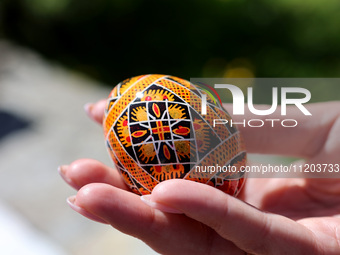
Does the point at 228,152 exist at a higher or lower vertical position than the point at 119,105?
lower

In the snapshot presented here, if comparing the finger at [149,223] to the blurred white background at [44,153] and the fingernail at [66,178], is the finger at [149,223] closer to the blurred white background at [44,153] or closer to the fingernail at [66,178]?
the fingernail at [66,178]

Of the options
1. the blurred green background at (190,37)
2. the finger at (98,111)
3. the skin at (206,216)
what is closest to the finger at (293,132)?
the skin at (206,216)

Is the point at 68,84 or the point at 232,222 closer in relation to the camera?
the point at 232,222

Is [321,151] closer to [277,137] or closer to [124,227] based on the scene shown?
[277,137]

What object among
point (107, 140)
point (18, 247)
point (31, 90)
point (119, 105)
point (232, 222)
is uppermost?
point (31, 90)

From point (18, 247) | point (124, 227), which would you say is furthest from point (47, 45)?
point (124, 227)

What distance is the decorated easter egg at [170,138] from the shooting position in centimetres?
175

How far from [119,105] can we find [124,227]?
0.55 m

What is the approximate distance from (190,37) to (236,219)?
11.3ft

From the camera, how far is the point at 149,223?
1.55 m

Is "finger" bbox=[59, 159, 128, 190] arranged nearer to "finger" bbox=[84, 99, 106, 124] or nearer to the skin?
the skin

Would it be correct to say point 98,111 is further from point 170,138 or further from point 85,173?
point 170,138

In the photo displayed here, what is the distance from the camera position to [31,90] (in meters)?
4.81

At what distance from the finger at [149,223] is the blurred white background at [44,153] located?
4.19 ft
